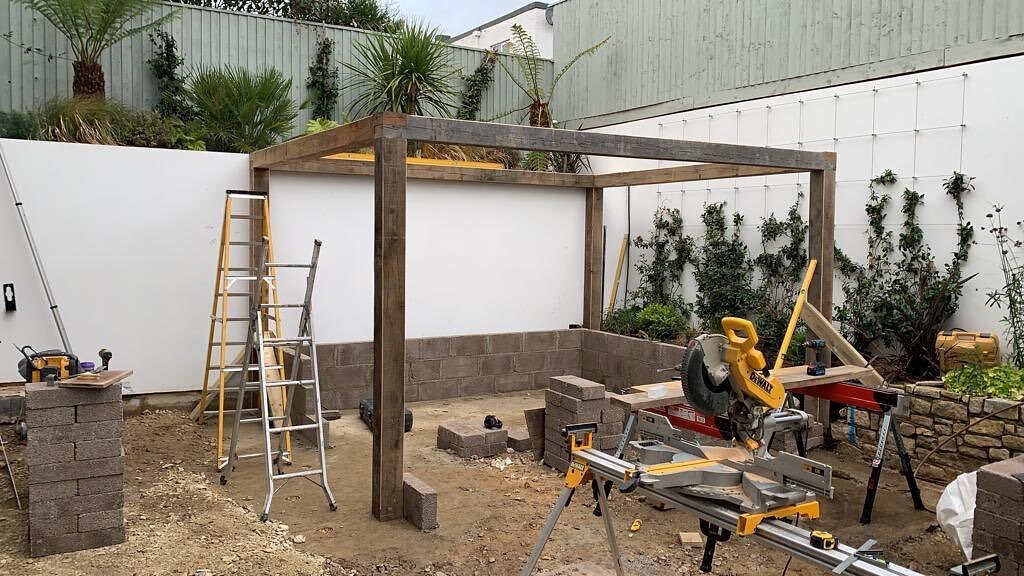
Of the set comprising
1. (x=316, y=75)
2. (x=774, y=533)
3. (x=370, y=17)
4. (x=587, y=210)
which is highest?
(x=370, y=17)

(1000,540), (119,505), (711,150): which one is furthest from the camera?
(711,150)

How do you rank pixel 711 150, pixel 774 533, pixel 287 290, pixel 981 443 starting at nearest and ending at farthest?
pixel 774 533, pixel 981 443, pixel 711 150, pixel 287 290

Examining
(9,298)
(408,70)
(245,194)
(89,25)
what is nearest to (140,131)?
(89,25)

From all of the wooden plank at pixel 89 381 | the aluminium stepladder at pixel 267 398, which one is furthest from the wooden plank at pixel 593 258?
the wooden plank at pixel 89 381

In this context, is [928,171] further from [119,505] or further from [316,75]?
[316,75]

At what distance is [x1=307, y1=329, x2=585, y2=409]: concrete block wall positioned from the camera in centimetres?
834

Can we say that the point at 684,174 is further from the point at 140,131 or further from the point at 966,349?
the point at 140,131

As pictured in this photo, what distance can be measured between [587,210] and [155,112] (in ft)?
20.0


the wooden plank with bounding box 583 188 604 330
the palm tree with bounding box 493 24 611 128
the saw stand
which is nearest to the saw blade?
the saw stand

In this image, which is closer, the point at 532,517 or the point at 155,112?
the point at 532,517

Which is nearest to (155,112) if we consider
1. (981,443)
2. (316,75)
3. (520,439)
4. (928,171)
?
(316,75)

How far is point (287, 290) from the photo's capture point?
8.40 m

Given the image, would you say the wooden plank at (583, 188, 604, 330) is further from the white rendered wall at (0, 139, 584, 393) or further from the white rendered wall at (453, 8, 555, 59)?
the white rendered wall at (453, 8, 555, 59)

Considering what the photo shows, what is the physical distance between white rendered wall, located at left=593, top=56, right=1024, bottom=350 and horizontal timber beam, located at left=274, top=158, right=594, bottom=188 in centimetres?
154
